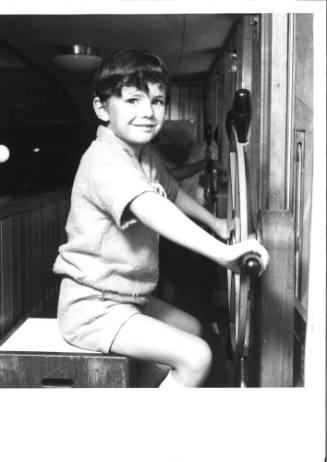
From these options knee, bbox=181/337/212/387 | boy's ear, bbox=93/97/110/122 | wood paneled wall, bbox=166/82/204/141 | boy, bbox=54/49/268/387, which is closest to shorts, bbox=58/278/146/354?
boy, bbox=54/49/268/387

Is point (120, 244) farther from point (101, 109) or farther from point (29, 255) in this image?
point (29, 255)

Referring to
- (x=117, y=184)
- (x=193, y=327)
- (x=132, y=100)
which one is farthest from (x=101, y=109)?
(x=193, y=327)

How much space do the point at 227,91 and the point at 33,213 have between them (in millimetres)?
1957

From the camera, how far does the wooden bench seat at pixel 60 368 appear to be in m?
1.29

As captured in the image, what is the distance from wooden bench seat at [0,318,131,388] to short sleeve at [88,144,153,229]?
322 millimetres

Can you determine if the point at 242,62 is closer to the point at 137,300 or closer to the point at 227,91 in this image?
the point at 227,91

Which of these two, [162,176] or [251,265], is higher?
[162,176]

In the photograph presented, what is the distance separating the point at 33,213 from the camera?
215 cm

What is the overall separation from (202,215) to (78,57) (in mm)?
2735

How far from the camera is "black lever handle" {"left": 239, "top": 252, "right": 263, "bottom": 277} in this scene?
952 millimetres

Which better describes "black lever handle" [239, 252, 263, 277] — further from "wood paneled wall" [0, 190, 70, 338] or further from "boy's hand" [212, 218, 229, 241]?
"wood paneled wall" [0, 190, 70, 338]

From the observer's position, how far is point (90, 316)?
1.31 metres
